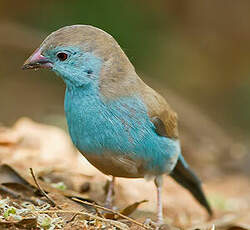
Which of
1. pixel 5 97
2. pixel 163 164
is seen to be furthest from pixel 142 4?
pixel 163 164

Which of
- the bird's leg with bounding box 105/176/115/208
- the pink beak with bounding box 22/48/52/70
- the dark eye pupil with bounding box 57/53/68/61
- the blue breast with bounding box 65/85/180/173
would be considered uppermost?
the dark eye pupil with bounding box 57/53/68/61

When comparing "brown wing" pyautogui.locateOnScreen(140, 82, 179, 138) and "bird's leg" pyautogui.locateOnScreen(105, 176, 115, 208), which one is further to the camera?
"bird's leg" pyautogui.locateOnScreen(105, 176, 115, 208)

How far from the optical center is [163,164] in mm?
4504

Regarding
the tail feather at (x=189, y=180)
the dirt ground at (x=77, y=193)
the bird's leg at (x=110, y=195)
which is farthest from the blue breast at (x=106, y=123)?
the tail feather at (x=189, y=180)

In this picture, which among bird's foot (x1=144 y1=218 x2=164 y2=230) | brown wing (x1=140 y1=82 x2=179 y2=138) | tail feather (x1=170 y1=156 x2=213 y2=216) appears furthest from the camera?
tail feather (x1=170 y1=156 x2=213 y2=216)

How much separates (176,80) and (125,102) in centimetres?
662

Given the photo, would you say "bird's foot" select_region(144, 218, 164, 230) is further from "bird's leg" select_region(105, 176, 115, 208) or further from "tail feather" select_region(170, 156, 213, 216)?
"tail feather" select_region(170, 156, 213, 216)

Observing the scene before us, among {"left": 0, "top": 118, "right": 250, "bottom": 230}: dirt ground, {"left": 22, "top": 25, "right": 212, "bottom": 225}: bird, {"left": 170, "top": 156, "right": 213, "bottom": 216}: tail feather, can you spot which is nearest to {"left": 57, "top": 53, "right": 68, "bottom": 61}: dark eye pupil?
{"left": 22, "top": 25, "right": 212, "bottom": 225}: bird

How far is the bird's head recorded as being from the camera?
156 inches

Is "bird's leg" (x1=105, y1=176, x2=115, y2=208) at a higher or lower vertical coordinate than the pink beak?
Answer: lower

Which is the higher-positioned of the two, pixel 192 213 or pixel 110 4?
pixel 110 4

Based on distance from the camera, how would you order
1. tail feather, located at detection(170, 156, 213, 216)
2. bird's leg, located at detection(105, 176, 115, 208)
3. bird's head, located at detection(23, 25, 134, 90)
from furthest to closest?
1. tail feather, located at detection(170, 156, 213, 216)
2. bird's leg, located at detection(105, 176, 115, 208)
3. bird's head, located at detection(23, 25, 134, 90)

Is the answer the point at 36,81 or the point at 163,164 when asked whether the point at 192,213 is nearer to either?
the point at 163,164

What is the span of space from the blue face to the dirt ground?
750mm
